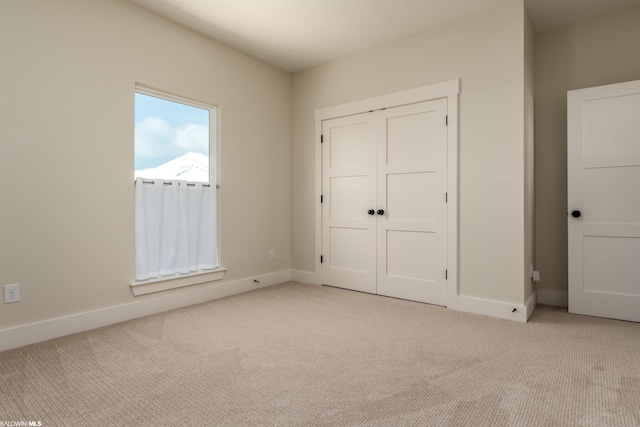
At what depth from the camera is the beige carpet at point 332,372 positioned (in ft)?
5.22

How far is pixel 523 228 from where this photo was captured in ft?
9.64

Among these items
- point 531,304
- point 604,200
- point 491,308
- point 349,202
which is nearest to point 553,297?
point 531,304

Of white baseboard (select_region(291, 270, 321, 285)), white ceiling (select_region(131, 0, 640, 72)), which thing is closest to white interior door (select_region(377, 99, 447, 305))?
white ceiling (select_region(131, 0, 640, 72))

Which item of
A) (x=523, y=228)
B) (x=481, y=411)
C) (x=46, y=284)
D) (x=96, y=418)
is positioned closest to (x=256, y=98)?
(x=46, y=284)

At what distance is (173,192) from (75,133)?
0.90m

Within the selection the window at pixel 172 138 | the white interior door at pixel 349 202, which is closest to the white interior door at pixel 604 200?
the white interior door at pixel 349 202

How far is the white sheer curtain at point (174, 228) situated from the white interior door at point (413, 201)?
1.83 metres

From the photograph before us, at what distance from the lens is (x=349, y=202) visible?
4090 mm

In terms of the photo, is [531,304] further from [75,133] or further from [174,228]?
[75,133]

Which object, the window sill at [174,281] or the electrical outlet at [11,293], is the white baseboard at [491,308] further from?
the electrical outlet at [11,293]

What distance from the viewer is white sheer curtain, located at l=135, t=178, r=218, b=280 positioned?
3.08 metres

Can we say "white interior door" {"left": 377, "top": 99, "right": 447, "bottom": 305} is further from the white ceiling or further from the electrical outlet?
the electrical outlet

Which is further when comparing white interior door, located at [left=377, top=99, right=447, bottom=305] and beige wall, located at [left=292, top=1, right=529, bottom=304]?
white interior door, located at [left=377, top=99, right=447, bottom=305]

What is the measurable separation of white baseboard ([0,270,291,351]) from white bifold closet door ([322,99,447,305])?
1188 mm
